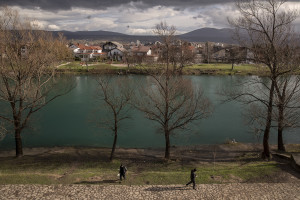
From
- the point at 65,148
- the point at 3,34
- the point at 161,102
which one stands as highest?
the point at 3,34

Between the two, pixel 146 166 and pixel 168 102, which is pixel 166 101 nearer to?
pixel 168 102

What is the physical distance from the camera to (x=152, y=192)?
8883 mm

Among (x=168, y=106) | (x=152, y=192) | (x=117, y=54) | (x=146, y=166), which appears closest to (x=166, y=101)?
(x=168, y=106)

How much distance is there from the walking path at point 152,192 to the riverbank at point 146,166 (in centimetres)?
41

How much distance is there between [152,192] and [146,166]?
3.70 m

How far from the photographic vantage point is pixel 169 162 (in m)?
13.1

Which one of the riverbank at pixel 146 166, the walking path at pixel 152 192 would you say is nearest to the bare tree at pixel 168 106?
the riverbank at pixel 146 166

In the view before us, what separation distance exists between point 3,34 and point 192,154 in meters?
12.0

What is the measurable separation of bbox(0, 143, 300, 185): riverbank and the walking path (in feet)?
1.34

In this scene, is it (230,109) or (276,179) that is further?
(230,109)

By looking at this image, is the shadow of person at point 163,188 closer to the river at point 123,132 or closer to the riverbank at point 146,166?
the riverbank at point 146,166

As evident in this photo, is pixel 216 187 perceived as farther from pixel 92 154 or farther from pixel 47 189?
pixel 92 154

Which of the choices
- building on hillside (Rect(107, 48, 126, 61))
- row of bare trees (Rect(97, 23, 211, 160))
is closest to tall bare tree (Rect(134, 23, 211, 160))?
row of bare trees (Rect(97, 23, 211, 160))

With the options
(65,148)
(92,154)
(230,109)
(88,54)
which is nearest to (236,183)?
(92,154)
